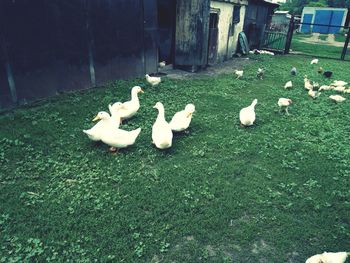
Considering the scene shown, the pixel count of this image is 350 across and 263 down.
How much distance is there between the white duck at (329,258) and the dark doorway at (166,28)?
1051 centimetres

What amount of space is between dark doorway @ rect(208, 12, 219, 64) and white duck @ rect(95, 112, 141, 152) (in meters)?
9.56

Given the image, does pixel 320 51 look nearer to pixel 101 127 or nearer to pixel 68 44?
A: pixel 68 44

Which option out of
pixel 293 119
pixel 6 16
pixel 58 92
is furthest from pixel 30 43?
pixel 293 119

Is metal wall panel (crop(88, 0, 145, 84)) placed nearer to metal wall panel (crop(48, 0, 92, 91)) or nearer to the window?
metal wall panel (crop(48, 0, 92, 91))

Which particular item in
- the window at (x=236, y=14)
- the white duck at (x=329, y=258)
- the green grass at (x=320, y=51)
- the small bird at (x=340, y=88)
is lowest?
the green grass at (x=320, y=51)

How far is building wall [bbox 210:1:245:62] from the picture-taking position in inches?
537

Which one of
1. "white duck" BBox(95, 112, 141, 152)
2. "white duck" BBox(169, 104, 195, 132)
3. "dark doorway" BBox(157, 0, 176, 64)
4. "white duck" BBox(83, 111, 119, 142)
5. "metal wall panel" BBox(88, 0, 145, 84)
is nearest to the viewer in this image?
"white duck" BBox(95, 112, 141, 152)

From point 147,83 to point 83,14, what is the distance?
2.85 m

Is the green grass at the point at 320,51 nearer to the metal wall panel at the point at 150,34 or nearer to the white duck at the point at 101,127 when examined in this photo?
the metal wall panel at the point at 150,34

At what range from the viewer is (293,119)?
7.39 metres

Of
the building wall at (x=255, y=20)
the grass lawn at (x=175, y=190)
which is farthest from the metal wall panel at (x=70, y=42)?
the building wall at (x=255, y=20)

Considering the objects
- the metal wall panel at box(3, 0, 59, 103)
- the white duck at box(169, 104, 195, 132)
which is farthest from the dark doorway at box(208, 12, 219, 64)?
the white duck at box(169, 104, 195, 132)

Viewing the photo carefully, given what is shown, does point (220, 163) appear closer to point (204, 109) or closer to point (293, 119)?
point (204, 109)

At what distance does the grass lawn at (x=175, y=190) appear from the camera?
342cm
